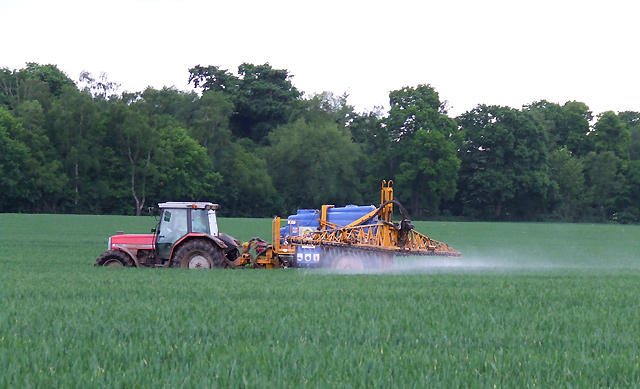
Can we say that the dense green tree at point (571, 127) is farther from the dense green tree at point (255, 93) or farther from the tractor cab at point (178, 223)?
the tractor cab at point (178, 223)

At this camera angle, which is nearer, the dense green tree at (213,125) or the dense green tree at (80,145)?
the dense green tree at (80,145)

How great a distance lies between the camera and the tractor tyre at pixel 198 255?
18594 mm

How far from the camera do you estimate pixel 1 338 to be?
8367 millimetres

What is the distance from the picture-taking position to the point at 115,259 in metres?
19.4

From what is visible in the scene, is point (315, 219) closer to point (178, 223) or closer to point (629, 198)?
point (178, 223)

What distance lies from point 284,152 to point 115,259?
68.3 m

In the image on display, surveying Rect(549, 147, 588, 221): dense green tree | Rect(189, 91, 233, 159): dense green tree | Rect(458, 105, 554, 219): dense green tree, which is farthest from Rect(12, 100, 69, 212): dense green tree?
Rect(549, 147, 588, 221): dense green tree

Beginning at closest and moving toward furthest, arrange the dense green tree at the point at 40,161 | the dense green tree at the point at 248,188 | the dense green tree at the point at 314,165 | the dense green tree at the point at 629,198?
the dense green tree at the point at 40,161, the dense green tree at the point at 248,188, the dense green tree at the point at 314,165, the dense green tree at the point at 629,198

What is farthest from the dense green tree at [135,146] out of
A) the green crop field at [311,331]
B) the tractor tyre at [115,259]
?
the green crop field at [311,331]

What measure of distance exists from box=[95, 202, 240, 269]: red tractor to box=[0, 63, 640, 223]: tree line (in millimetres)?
59204

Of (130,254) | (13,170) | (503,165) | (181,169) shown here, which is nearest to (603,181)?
(503,165)

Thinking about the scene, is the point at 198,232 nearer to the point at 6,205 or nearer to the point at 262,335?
the point at 262,335

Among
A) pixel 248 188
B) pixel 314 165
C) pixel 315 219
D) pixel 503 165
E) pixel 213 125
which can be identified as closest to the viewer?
pixel 315 219

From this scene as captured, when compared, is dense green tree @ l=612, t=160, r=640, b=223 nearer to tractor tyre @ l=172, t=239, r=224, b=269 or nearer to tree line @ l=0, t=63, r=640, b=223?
tree line @ l=0, t=63, r=640, b=223
